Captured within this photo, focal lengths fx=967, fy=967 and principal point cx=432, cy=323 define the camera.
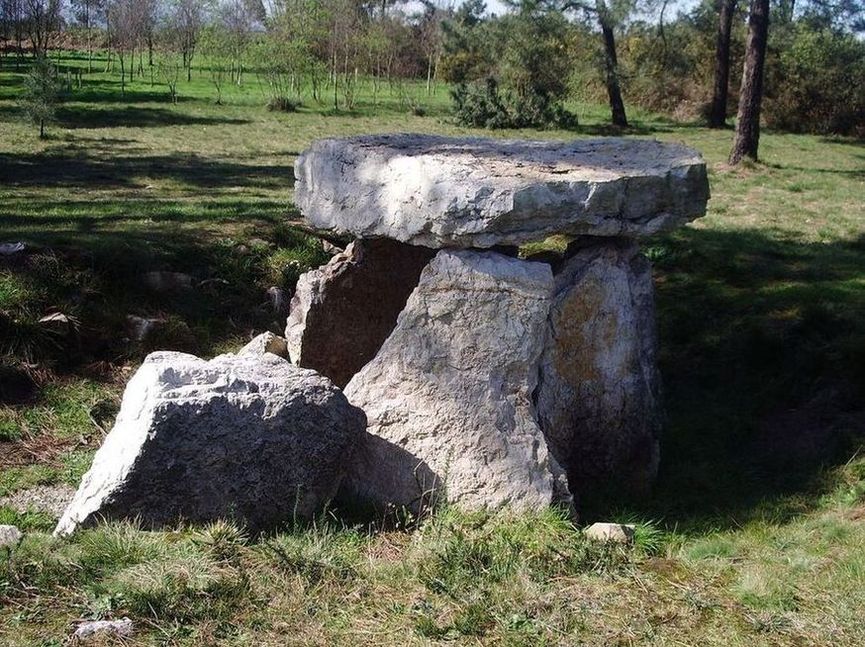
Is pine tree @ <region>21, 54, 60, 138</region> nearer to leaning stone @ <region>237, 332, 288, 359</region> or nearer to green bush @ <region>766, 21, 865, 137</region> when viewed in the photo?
leaning stone @ <region>237, 332, 288, 359</region>


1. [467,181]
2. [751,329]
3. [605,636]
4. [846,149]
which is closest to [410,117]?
[846,149]

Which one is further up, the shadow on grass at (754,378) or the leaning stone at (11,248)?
the leaning stone at (11,248)

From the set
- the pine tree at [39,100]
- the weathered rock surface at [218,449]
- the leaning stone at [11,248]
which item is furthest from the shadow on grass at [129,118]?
the weathered rock surface at [218,449]

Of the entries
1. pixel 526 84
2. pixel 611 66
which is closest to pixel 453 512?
pixel 526 84

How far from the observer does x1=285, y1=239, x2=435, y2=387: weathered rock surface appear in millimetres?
6887

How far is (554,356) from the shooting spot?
579 centimetres

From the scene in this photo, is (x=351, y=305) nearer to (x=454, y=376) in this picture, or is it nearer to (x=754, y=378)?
(x=454, y=376)

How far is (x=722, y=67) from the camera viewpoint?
2431cm

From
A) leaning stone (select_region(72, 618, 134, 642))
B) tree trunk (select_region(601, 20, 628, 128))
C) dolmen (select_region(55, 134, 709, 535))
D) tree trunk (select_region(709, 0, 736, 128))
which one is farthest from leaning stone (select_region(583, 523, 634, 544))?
tree trunk (select_region(709, 0, 736, 128))

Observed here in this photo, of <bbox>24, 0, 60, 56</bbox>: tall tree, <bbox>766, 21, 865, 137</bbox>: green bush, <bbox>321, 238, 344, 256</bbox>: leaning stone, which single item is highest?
<bbox>24, 0, 60, 56</bbox>: tall tree

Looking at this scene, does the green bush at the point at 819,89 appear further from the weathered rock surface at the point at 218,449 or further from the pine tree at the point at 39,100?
the weathered rock surface at the point at 218,449

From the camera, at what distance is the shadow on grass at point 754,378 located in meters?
5.60

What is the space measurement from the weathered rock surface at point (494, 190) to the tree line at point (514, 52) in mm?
16908

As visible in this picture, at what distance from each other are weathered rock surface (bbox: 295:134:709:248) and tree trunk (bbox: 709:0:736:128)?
753 inches
